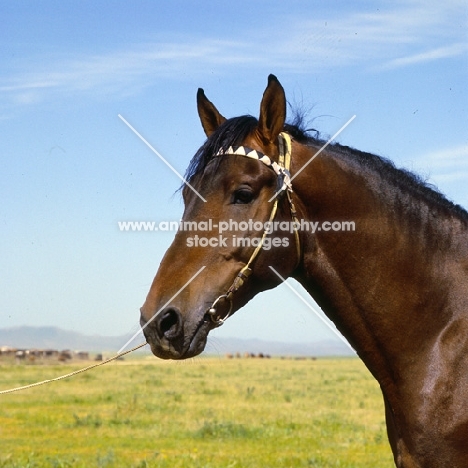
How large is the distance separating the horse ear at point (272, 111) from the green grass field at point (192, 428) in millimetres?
4201

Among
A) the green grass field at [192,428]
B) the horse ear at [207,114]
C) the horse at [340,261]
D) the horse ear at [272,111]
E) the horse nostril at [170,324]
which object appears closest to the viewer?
the horse nostril at [170,324]

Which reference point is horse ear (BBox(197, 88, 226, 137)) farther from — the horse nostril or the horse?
the horse nostril

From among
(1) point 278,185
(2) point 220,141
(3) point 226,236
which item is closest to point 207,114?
(2) point 220,141

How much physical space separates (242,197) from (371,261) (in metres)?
0.84

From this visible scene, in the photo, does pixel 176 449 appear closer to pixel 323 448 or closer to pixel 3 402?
pixel 323 448

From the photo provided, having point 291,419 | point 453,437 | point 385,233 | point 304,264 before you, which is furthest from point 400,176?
point 291,419

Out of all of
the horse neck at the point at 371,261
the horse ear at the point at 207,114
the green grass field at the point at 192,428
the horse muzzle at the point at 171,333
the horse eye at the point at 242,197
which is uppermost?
the horse ear at the point at 207,114

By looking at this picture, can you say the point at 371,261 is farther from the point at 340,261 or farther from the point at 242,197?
the point at 242,197

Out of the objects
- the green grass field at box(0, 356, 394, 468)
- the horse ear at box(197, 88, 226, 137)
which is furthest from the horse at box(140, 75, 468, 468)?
the green grass field at box(0, 356, 394, 468)

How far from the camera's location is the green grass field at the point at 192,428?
1308 centimetres

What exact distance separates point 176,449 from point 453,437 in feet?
38.9

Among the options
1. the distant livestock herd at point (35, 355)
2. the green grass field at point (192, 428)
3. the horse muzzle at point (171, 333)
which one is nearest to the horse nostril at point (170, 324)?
the horse muzzle at point (171, 333)

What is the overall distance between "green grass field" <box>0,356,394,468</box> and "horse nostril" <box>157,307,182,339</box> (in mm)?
4123

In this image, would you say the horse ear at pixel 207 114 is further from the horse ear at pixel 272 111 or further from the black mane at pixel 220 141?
the horse ear at pixel 272 111
